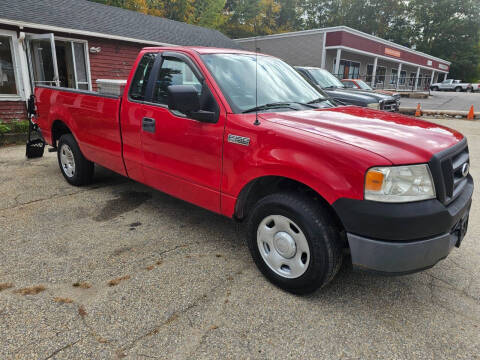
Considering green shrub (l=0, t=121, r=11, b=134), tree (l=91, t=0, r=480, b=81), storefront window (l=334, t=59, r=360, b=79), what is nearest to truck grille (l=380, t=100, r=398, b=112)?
green shrub (l=0, t=121, r=11, b=134)

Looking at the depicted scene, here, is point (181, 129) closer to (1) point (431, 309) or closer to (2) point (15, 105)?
(1) point (431, 309)

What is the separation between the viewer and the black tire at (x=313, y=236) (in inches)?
93.0

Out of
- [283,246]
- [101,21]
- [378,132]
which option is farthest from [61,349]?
[101,21]

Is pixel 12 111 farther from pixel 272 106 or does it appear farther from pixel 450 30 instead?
pixel 450 30

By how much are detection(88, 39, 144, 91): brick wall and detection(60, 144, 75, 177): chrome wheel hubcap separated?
27.9 feet

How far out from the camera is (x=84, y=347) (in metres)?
2.10

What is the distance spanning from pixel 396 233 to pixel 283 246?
0.81 metres

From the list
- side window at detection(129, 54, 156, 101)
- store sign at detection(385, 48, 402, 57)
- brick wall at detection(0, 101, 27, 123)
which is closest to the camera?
side window at detection(129, 54, 156, 101)

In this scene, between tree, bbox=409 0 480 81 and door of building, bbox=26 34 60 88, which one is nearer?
door of building, bbox=26 34 60 88

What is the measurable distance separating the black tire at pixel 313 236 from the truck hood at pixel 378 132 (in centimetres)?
51

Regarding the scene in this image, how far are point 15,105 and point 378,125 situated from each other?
1089cm

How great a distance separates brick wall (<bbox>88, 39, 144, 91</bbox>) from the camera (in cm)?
1249

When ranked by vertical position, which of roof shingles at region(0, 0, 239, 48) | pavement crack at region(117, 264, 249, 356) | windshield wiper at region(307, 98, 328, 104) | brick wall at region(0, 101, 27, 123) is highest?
roof shingles at region(0, 0, 239, 48)

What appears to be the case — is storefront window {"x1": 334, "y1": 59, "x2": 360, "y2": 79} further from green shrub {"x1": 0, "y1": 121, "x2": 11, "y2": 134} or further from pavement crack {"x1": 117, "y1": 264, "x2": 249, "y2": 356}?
pavement crack {"x1": 117, "y1": 264, "x2": 249, "y2": 356}
